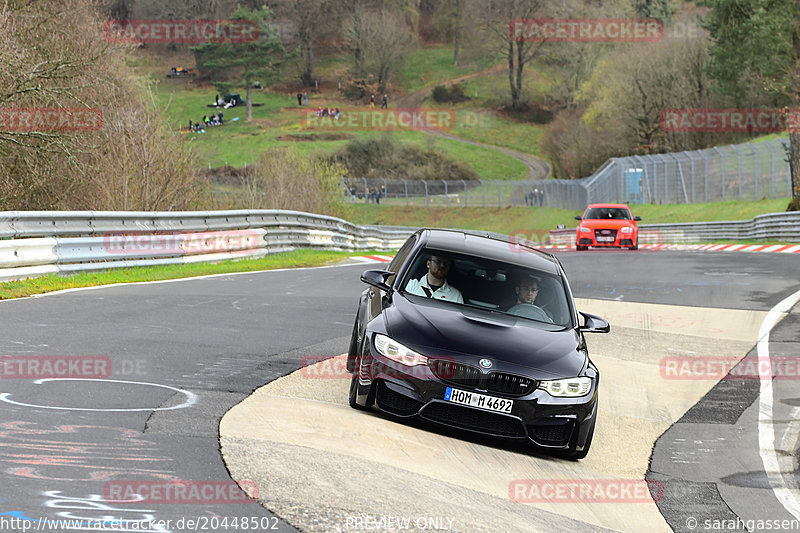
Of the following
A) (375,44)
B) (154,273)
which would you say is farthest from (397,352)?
(375,44)

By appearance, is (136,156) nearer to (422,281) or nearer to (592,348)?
(592,348)

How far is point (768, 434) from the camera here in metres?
8.92

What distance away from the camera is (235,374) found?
9250mm

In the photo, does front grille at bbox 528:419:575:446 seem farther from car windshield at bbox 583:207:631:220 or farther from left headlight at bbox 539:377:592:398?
car windshield at bbox 583:207:631:220

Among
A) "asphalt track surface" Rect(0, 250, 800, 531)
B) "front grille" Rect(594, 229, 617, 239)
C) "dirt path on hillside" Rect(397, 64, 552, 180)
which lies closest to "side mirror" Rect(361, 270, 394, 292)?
"asphalt track surface" Rect(0, 250, 800, 531)

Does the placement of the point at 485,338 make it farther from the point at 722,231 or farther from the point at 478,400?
the point at 722,231

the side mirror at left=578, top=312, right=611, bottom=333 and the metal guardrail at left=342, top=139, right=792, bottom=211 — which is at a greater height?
Answer: the side mirror at left=578, top=312, right=611, bottom=333

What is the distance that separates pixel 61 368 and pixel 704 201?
5053 centimetres

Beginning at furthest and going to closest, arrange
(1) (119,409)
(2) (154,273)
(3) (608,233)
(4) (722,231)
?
(4) (722,231), (3) (608,233), (2) (154,273), (1) (119,409)

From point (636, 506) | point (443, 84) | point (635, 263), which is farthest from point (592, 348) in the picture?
point (443, 84)

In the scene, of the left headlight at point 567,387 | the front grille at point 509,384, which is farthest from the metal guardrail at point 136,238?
the left headlight at point 567,387

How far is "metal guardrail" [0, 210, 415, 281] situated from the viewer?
16.0 m

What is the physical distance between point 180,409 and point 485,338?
223cm

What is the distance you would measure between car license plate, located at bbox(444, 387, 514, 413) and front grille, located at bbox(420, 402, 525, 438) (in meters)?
0.05
